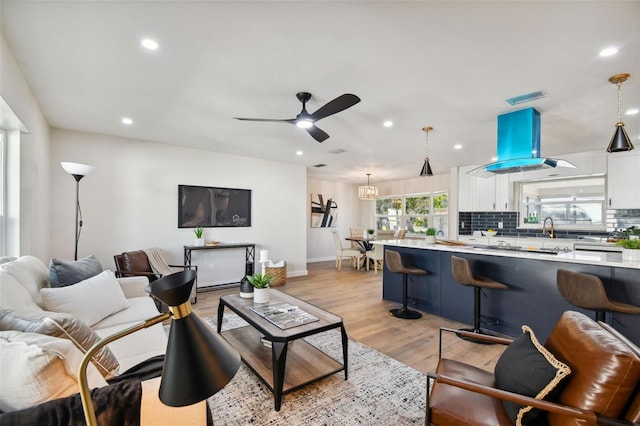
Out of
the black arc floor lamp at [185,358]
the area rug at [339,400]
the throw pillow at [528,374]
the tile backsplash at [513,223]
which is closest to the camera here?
the black arc floor lamp at [185,358]

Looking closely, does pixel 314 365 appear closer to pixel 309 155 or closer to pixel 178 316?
pixel 178 316

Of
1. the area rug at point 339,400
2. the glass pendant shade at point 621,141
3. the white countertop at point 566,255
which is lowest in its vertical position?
the area rug at point 339,400

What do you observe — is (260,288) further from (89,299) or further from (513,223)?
(513,223)

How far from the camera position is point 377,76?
8.20 ft

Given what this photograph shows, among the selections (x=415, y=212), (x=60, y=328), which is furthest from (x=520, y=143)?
(x=415, y=212)

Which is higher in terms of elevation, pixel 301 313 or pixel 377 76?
pixel 377 76

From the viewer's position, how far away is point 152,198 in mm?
4715

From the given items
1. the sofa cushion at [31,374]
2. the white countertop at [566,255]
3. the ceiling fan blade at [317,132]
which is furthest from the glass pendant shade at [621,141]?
the sofa cushion at [31,374]

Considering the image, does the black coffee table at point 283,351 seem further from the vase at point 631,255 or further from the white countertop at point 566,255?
the vase at point 631,255

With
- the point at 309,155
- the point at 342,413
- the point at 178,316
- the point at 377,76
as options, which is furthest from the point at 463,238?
the point at 178,316

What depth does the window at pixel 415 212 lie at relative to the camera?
767 cm

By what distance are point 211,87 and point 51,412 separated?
8.47 feet

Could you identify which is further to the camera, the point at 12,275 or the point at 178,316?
the point at 12,275

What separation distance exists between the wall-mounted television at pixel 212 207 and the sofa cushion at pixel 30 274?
261 cm
